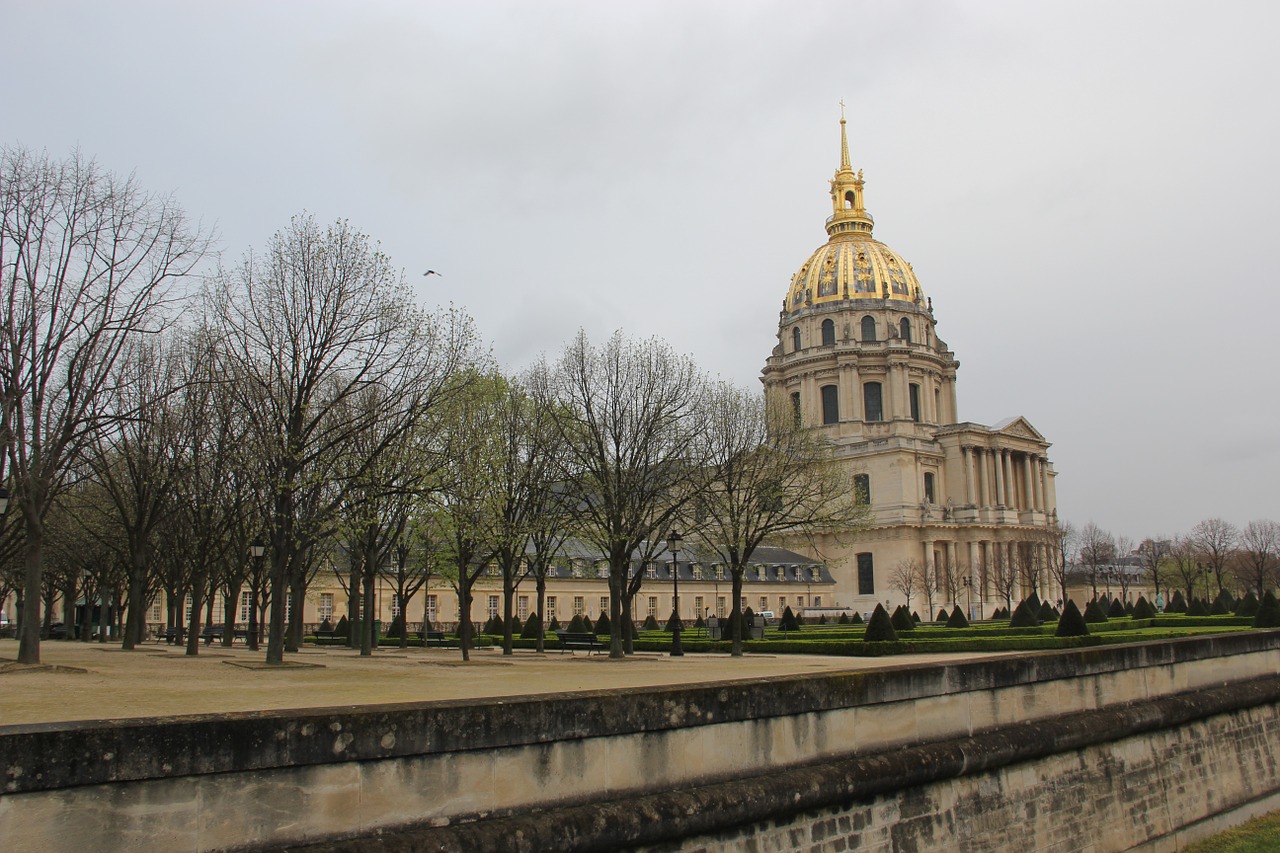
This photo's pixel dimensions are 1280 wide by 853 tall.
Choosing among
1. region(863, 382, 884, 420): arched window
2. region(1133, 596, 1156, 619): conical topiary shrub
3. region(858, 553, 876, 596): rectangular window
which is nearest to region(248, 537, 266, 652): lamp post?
region(1133, 596, 1156, 619): conical topiary shrub

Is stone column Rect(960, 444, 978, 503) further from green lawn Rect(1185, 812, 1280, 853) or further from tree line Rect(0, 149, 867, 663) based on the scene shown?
green lawn Rect(1185, 812, 1280, 853)

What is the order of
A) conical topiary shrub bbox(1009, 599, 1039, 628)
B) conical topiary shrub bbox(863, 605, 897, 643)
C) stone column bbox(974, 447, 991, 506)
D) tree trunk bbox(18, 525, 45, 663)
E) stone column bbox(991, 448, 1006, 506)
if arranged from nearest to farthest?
tree trunk bbox(18, 525, 45, 663) → conical topiary shrub bbox(863, 605, 897, 643) → conical topiary shrub bbox(1009, 599, 1039, 628) → stone column bbox(974, 447, 991, 506) → stone column bbox(991, 448, 1006, 506)

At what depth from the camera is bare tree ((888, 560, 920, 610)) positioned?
89.2m

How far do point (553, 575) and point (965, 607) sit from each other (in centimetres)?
4040

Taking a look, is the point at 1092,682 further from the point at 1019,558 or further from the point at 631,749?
the point at 1019,558

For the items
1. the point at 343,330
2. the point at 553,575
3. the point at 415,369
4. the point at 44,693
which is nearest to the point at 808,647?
the point at 415,369

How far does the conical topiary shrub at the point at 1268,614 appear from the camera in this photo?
37531 mm

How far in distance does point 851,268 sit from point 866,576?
33036 millimetres

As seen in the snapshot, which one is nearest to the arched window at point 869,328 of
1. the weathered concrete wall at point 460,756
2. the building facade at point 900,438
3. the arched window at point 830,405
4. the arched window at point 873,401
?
the building facade at point 900,438

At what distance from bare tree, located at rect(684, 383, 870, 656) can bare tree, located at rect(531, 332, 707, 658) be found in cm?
202

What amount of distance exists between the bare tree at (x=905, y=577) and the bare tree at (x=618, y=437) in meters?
59.2

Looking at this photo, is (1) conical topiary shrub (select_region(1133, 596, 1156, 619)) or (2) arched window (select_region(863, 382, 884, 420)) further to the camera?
(2) arched window (select_region(863, 382, 884, 420))

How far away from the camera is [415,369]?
27.8 metres

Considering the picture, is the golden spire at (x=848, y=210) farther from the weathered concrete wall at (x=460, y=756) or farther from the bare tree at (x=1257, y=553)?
the weathered concrete wall at (x=460, y=756)
